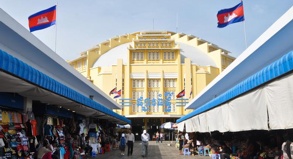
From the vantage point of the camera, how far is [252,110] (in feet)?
27.2

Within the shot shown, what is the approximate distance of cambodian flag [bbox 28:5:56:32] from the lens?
1329 cm

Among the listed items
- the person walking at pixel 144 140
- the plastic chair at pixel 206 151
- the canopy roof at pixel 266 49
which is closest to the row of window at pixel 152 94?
the plastic chair at pixel 206 151

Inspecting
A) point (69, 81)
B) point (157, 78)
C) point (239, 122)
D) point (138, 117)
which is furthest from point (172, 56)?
point (239, 122)

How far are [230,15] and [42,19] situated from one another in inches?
329

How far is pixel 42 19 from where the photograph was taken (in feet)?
44.2

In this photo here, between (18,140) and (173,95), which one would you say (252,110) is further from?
(173,95)

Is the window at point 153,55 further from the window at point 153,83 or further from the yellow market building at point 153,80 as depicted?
the window at point 153,83

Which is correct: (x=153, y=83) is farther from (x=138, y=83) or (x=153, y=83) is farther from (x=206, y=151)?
(x=206, y=151)

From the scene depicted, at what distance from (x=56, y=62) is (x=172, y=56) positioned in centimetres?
3992

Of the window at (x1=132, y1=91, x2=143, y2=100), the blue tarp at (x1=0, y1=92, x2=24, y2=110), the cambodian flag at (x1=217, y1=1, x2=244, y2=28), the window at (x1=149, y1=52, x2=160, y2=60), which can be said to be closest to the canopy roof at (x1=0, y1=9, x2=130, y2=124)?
the blue tarp at (x1=0, y1=92, x2=24, y2=110)

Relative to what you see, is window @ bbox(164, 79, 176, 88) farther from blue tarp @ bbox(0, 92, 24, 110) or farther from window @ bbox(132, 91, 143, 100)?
blue tarp @ bbox(0, 92, 24, 110)

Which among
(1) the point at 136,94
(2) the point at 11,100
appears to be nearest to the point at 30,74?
(2) the point at 11,100

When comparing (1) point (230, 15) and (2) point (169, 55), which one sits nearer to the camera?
(1) point (230, 15)

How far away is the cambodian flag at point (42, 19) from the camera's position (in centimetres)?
1329
